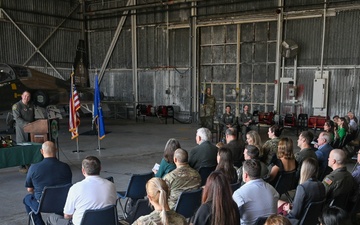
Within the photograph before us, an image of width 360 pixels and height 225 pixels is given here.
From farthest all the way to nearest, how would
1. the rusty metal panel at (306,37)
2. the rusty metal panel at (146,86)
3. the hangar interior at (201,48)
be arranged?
the rusty metal panel at (146,86), the rusty metal panel at (306,37), the hangar interior at (201,48)

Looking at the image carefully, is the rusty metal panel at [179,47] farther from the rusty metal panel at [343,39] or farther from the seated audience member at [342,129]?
the seated audience member at [342,129]

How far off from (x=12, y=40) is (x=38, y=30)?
1.60 metres

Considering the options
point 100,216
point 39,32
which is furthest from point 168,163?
point 39,32

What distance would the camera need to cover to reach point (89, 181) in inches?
123

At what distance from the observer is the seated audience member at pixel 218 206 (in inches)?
98.2

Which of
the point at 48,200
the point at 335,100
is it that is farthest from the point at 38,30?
the point at 48,200

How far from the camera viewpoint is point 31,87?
12.6 meters

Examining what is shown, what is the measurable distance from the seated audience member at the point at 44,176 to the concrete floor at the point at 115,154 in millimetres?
844

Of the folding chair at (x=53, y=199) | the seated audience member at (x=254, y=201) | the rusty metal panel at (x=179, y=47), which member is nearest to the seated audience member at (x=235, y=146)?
the seated audience member at (x=254, y=201)

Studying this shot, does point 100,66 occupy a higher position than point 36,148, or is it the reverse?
point 100,66

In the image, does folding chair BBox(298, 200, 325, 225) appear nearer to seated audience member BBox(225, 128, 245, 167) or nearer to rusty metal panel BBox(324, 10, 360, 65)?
seated audience member BBox(225, 128, 245, 167)

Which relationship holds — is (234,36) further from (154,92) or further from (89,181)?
(89,181)

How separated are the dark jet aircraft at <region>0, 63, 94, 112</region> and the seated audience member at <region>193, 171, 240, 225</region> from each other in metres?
11.0

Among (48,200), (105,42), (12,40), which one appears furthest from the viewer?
(105,42)
